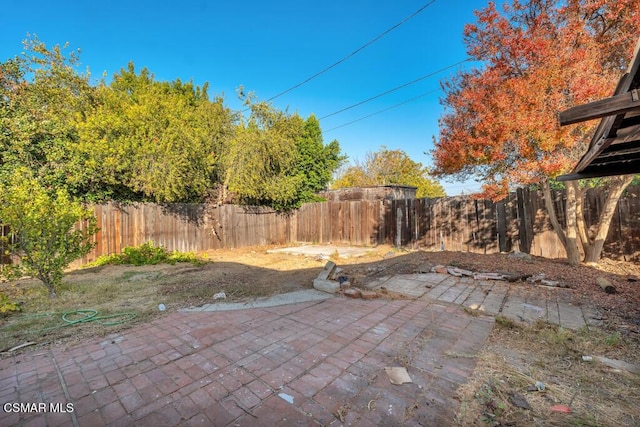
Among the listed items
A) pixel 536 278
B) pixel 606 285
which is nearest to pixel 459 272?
pixel 536 278

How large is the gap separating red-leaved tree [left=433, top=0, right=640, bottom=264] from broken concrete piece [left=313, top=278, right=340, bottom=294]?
12.1 feet

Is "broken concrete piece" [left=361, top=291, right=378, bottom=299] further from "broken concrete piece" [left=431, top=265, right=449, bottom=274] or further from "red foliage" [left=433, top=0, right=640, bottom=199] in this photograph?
"red foliage" [left=433, top=0, right=640, bottom=199]

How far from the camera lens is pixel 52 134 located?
6.69 m

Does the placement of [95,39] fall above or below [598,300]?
above

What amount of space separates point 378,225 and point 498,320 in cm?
658

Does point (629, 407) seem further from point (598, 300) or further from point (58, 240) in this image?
point (58, 240)

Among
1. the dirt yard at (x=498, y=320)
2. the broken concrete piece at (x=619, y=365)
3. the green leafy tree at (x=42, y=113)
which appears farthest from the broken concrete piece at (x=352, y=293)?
the green leafy tree at (x=42, y=113)

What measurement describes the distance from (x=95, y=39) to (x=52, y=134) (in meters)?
3.33

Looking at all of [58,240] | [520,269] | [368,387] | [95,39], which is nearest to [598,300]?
[520,269]

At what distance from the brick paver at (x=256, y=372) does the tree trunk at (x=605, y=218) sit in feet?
13.1

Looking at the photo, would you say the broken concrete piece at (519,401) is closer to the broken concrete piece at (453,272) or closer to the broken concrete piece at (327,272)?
the broken concrete piece at (327,272)

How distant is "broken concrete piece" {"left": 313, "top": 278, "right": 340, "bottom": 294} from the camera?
13.7ft

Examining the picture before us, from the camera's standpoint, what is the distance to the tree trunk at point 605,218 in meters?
4.95

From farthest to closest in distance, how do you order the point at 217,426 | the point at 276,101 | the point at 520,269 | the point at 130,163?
Result: the point at 276,101
the point at 130,163
the point at 520,269
the point at 217,426
